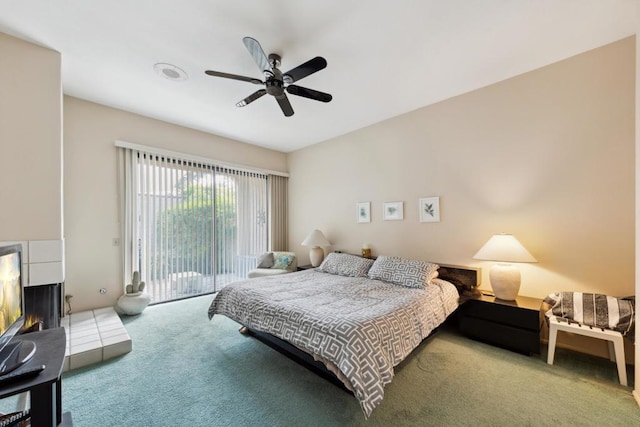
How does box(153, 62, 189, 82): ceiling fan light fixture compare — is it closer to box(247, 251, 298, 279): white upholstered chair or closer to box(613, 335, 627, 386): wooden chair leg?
box(247, 251, 298, 279): white upholstered chair

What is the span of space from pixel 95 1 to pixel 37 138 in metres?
1.35

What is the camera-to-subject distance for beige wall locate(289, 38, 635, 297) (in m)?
2.34

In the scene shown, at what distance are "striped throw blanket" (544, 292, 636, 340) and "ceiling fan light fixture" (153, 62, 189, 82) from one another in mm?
4385

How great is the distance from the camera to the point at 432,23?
2.07 metres

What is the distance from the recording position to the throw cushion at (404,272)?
2928mm

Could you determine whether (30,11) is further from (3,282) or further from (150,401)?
(150,401)

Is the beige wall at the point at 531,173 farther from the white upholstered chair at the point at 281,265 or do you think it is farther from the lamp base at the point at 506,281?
the white upholstered chair at the point at 281,265

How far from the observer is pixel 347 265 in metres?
3.69

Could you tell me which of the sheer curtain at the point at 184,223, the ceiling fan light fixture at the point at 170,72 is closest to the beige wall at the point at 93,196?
the sheer curtain at the point at 184,223

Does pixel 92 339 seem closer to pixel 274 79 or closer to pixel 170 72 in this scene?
pixel 170 72

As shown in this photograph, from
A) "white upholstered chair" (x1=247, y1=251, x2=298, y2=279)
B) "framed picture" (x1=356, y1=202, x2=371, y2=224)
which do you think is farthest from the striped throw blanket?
"white upholstered chair" (x1=247, y1=251, x2=298, y2=279)

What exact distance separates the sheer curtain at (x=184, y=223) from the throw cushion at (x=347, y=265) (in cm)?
192

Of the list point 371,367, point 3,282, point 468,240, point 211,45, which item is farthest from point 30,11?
point 468,240

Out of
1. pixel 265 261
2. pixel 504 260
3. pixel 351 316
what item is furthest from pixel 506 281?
pixel 265 261
